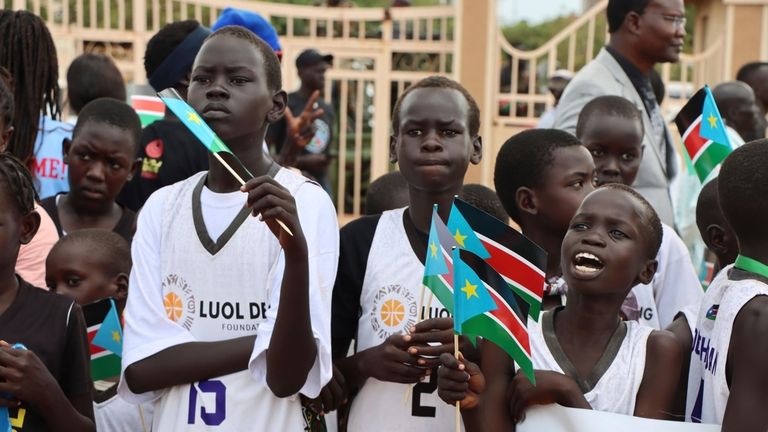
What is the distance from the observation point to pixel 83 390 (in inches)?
148

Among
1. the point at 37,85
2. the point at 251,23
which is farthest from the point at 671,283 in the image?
the point at 37,85

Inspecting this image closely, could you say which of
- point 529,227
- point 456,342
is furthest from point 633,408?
point 529,227

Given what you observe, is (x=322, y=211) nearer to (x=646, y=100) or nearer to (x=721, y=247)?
(x=721, y=247)

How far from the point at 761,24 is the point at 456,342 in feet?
35.4

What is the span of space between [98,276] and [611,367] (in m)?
1.96

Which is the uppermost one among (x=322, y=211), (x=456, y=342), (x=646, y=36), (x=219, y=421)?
(x=646, y=36)

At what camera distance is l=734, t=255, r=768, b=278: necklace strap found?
348 centimetres

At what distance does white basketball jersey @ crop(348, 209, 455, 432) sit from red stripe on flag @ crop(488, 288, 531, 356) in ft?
1.18

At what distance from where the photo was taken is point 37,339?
12.2ft

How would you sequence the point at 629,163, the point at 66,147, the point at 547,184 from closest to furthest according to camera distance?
the point at 547,184, the point at 629,163, the point at 66,147

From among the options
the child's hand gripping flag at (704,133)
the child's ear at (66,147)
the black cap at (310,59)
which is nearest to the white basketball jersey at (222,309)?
the child's ear at (66,147)

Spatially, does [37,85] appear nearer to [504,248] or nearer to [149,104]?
[149,104]

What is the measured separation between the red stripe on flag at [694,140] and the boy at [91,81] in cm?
307

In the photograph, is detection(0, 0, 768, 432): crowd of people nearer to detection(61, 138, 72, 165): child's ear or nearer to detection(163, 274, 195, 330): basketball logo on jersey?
detection(163, 274, 195, 330): basketball logo on jersey
